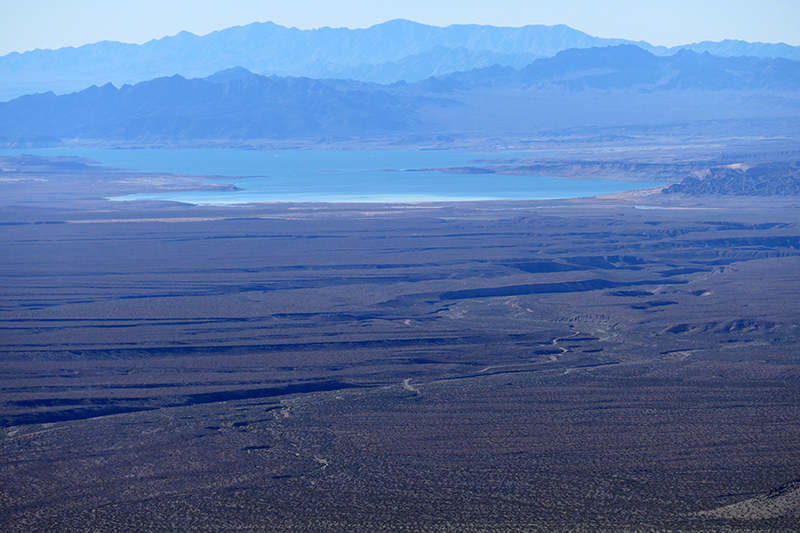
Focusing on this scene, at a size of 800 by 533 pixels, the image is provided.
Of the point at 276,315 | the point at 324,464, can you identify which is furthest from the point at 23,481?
the point at 276,315

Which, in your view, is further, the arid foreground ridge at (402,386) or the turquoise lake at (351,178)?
the turquoise lake at (351,178)

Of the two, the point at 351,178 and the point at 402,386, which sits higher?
the point at 351,178

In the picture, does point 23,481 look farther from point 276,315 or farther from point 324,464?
point 276,315

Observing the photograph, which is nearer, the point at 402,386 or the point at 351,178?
the point at 402,386

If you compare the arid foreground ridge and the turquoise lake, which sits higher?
the turquoise lake

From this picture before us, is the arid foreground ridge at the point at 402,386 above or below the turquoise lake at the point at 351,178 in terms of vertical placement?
below

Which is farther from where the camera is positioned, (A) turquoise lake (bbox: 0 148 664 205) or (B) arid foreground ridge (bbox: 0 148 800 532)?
(A) turquoise lake (bbox: 0 148 664 205)
